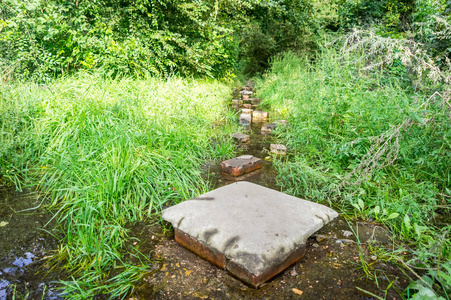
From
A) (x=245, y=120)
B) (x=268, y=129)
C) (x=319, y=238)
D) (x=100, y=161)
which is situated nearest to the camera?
(x=319, y=238)

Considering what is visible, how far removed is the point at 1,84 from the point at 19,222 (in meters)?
1.92

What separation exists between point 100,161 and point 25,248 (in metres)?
0.90

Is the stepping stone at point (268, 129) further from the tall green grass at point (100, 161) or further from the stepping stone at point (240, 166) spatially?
the stepping stone at point (240, 166)

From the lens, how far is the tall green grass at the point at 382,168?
1998 millimetres

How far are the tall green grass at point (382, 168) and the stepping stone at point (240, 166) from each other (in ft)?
1.01

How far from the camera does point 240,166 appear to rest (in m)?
3.02

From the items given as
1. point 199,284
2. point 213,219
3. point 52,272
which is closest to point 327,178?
point 213,219

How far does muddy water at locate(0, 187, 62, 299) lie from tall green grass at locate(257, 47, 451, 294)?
1947 mm

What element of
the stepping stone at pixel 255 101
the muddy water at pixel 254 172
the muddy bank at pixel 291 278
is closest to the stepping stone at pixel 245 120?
the muddy water at pixel 254 172

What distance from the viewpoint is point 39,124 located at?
304 cm

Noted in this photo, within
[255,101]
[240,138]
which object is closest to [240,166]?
[240,138]

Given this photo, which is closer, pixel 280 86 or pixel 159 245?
pixel 159 245

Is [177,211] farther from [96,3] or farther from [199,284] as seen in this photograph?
[96,3]

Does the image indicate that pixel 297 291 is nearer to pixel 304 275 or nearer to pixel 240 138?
pixel 304 275
